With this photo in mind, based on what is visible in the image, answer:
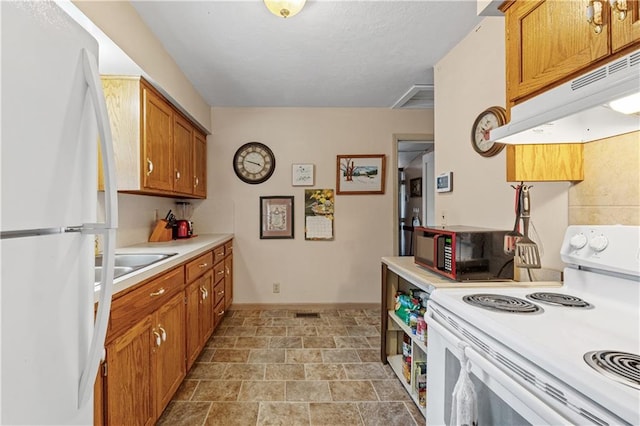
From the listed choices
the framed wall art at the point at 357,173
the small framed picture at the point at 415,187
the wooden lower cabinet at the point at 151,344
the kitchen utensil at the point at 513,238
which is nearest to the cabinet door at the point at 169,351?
the wooden lower cabinet at the point at 151,344

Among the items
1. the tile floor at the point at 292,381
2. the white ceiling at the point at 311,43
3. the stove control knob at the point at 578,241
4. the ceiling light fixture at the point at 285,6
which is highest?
the white ceiling at the point at 311,43

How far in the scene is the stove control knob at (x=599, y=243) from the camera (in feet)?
3.57

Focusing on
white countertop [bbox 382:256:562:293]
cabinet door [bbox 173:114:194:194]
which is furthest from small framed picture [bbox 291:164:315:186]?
white countertop [bbox 382:256:562:293]

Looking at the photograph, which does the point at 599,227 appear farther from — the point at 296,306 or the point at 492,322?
the point at 296,306

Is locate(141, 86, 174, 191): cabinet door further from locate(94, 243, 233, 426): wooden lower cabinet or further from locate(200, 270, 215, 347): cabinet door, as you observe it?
locate(200, 270, 215, 347): cabinet door

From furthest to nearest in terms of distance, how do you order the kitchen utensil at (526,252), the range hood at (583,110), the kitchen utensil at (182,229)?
1. the kitchen utensil at (182,229)
2. the kitchen utensil at (526,252)
3. the range hood at (583,110)

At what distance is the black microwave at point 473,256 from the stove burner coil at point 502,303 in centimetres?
38

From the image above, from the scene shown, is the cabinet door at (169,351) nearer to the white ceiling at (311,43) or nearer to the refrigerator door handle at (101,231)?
the refrigerator door handle at (101,231)

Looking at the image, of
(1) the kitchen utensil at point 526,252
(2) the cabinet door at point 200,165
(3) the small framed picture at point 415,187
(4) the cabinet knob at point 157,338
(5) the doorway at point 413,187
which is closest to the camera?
(1) the kitchen utensil at point 526,252

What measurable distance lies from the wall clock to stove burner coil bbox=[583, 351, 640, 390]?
1402mm

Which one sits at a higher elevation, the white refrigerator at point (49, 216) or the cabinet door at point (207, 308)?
the white refrigerator at point (49, 216)

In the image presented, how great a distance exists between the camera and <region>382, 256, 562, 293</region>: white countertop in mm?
1383

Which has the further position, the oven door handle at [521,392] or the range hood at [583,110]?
the range hood at [583,110]

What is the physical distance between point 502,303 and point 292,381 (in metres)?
1.68
